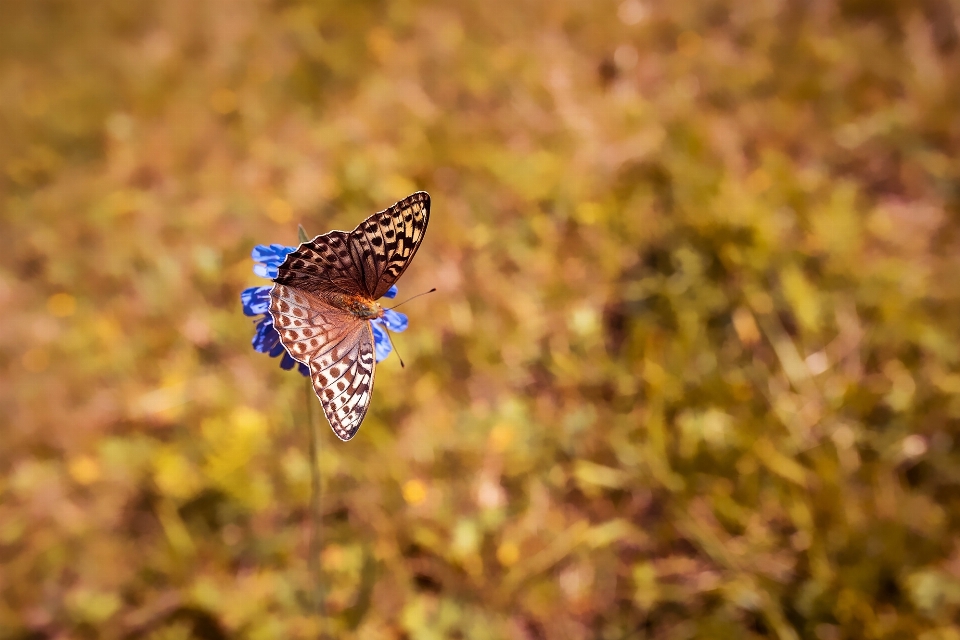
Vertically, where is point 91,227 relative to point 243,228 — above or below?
above

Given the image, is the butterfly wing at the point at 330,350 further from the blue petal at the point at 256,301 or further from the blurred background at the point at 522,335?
the blurred background at the point at 522,335

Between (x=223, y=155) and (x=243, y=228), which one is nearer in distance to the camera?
(x=243, y=228)

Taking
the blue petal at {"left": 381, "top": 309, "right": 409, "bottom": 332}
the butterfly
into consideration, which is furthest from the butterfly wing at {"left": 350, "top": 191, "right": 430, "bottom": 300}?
the blue petal at {"left": 381, "top": 309, "right": 409, "bottom": 332}

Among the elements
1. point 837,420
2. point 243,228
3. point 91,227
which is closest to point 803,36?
point 837,420

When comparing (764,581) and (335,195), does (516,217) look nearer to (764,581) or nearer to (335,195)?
(335,195)

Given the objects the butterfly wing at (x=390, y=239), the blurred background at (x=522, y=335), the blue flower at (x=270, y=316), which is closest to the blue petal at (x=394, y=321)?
the blue flower at (x=270, y=316)

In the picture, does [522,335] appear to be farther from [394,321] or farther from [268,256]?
[268,256]
